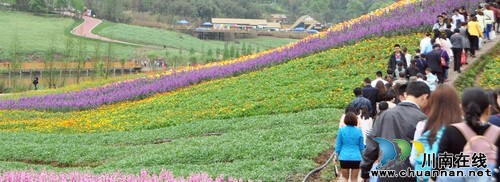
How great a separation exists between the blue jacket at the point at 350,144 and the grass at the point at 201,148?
232 centimetres

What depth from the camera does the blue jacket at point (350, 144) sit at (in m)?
10.7

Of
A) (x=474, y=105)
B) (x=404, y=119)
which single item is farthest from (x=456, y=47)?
(x=474, y=105)

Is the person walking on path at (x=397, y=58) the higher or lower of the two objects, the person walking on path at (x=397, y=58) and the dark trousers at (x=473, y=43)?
the lower

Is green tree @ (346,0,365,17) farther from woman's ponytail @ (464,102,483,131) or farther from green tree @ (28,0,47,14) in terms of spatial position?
woman's ponytail @ (464,102,483,131)

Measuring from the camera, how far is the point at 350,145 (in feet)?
35.4

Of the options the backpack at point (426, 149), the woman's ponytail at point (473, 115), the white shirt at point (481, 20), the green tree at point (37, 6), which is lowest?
the green tree at point (37, 6)

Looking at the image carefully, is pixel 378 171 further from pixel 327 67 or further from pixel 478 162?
pixel 327 67

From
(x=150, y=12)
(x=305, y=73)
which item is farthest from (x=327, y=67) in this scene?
(x=150, y=12)

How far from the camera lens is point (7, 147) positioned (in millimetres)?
22344

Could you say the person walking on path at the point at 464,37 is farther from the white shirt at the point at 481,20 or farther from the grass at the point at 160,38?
the grass at the point at 160,38

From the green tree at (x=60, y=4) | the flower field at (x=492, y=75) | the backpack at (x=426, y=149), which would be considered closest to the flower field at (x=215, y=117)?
the backpack at (x=426, y=149)

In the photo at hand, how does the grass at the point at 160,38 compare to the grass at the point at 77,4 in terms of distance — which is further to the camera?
the grass at the point at 77,4

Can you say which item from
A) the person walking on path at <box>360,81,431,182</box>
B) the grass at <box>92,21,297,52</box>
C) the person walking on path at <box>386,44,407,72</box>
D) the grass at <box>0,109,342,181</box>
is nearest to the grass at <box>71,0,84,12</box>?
the grass at <box>92,21,297,52</box>

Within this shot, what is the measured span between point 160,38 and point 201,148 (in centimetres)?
10282
